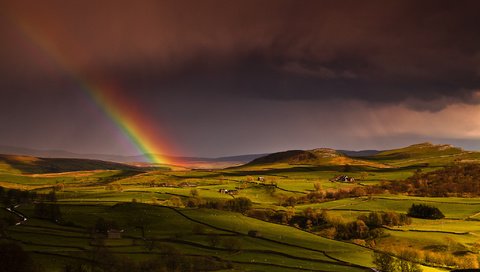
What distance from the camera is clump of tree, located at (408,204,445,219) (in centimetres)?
17175

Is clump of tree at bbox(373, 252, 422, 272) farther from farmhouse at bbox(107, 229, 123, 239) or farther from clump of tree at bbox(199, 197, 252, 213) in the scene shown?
clump of tree at bbox(199, 197, 252, 213)

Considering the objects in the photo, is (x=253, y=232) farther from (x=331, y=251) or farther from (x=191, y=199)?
(x=191, y=199)

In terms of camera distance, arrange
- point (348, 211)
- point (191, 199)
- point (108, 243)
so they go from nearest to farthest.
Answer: point (108, 243) → point (348, 211) → point (191, 199)

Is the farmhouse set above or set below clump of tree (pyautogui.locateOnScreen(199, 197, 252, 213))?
below

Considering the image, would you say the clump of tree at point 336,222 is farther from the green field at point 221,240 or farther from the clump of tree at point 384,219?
the green field at point 221,240

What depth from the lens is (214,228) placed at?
133 meters

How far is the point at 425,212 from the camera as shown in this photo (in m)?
174

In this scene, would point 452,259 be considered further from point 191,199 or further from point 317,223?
point 191,199

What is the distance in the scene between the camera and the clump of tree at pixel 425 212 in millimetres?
171750

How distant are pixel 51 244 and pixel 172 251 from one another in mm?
27305

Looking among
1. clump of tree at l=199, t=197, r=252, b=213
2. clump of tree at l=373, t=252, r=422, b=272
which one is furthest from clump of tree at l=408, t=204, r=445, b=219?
clump of tree at l=373, t=252, r=422, b=272

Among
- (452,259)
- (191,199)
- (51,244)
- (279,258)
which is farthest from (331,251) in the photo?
(191,199)

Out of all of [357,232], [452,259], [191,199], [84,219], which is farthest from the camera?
[191,199]

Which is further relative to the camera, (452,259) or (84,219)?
(84,219)
